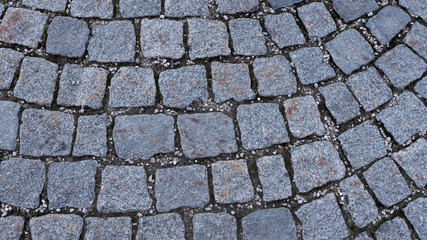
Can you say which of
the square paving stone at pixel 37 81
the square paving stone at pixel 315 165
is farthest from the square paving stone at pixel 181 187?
the square paving stone at pixel 37 81

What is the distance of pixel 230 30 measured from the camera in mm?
3053

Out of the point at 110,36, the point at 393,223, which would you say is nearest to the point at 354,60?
the point at 393,223

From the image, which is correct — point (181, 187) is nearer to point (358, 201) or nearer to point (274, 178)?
point (274, 178)

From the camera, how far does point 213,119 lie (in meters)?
2.81

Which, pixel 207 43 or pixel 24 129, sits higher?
pixel 207 43

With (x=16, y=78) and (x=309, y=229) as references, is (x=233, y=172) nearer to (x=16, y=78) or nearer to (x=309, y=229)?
(x=309, y=229)

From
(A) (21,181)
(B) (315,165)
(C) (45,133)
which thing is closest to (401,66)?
(B) (315,165)

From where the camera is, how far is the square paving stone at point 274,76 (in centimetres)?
291

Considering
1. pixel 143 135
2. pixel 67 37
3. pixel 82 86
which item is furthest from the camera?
pixel 67 37

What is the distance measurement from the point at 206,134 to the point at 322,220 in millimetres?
960

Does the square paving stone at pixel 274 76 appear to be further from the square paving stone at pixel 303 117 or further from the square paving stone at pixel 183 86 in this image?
the square paving stone at pixel 183 86

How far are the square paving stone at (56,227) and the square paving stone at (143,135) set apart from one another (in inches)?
20.5

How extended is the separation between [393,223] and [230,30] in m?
1.78

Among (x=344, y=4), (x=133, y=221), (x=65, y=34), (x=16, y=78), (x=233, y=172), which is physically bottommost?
(x=133, y=221)
